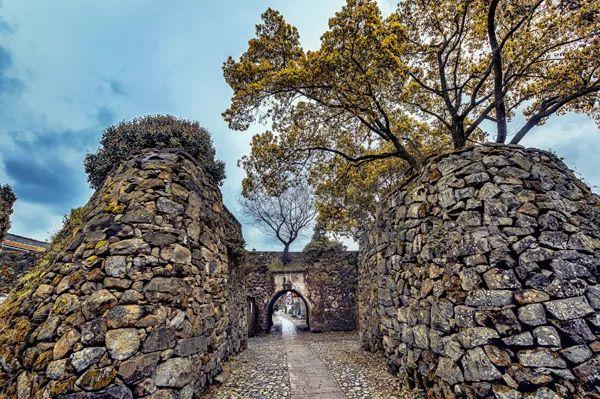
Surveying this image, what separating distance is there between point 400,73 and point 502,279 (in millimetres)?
4545

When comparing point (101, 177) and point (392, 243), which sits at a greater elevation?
point (101, 177)

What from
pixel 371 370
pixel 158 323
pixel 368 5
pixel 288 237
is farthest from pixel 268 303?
pixel 368 5

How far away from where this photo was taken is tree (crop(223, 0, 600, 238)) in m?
5.69

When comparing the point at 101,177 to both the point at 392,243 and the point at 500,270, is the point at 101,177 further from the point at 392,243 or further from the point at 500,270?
the point at 500,270

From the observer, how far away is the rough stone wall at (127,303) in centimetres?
298

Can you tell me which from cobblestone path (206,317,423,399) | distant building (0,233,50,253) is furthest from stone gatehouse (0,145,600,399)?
distant building (0,233,50,253)

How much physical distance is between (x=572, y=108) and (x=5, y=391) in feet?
43.0

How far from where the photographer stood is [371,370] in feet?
19.5

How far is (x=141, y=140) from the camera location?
19.6 ft

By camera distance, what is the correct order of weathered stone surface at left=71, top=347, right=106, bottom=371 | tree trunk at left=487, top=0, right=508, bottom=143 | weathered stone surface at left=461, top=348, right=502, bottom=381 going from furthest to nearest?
tree trunk at left=487, top=0, right=508, bottom=143 < weathered stone surface at left=461, top=348, right=502, bottom=381 < weathered stone surface at left=71, top=347, right=106, bottom=371

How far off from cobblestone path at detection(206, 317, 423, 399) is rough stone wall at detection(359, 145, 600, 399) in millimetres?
773

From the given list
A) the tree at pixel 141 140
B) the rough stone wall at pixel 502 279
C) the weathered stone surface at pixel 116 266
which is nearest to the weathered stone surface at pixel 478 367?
the rough stone wall at pixel 502 279

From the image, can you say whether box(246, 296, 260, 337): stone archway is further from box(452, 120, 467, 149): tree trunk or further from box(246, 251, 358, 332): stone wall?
box(452, 120, 467, 149): tree trunk

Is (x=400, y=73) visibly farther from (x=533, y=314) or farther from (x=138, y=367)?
(x=138, y=367)
